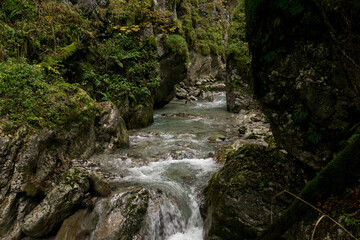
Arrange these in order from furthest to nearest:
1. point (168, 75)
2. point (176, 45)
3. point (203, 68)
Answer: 1. point (203, 68)
2. point (168, 75)
3. point (176, 45)

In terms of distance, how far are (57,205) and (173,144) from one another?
4.85 metres

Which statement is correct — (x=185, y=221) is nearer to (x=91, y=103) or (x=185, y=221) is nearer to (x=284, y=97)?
(x=284, y=97)

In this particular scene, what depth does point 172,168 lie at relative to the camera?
252 inches

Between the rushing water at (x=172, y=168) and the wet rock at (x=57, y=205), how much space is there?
118 centimetres

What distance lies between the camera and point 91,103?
7.18 metres

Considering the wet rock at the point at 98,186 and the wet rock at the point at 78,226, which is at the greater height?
the wet rock at the point at 98,186

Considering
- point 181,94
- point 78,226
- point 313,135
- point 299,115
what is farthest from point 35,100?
point 181,94

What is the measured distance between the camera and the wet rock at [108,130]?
746 cm

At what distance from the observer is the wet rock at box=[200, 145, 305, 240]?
3367 millimetres

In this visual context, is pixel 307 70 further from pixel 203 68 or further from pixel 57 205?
pixel 203 68

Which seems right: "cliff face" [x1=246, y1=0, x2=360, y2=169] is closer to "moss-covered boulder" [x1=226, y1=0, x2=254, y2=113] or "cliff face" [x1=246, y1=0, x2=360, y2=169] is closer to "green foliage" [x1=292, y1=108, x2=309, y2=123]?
"green foliage" [x1=292, y1=108, x2=309, y2=123]

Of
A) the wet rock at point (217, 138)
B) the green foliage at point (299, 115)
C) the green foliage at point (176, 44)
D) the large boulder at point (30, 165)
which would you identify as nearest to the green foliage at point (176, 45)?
the green foliage at point (176, 44)

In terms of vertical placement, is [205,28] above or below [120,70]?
above

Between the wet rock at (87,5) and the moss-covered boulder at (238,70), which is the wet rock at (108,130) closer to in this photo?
the wet rock at (87,5)
